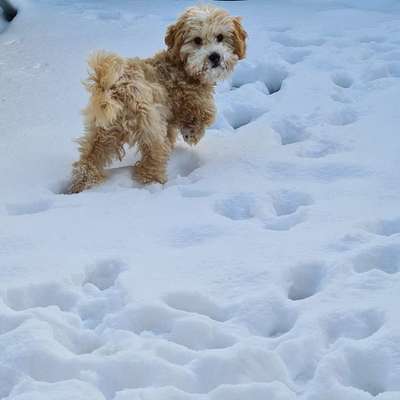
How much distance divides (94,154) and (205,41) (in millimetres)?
855

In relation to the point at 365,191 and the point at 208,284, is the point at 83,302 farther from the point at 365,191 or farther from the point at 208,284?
the point at 365,191

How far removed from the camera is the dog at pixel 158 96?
368 cm

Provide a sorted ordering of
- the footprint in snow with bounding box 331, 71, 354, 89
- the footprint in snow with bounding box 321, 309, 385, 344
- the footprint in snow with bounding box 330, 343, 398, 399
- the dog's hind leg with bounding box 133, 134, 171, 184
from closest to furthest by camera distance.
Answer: the footprint in snow with bounding box 330, 343, 398, 399, the footprint in snow with bounding box 321, 309, 385, 344, the dog's hind leg with bounding box 133, 134, 171, 184, the footprint in snow with bounding box 331, 71, 354, 89

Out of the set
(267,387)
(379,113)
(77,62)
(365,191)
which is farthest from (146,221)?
(77,62)

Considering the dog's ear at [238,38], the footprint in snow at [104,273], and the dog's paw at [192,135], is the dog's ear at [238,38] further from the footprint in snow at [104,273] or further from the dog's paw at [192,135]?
the footprint in snow at [104,273]

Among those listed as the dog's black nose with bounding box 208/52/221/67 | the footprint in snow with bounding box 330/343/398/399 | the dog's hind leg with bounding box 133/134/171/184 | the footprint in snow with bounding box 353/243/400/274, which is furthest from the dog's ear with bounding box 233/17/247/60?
the footprint in snow with bounding box 330/343/398/399

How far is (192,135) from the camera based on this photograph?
4160mm

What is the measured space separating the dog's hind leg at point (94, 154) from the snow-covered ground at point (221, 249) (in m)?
0.08

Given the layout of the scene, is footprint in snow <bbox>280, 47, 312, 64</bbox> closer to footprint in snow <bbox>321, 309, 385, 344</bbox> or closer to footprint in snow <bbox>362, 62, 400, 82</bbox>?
footprint in snow <bbox>362, 62, 400, 82</bbox>

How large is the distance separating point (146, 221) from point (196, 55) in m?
1.05

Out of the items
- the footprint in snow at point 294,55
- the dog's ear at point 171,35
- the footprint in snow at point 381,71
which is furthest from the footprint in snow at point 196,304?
the footprint in snow at point 294,55

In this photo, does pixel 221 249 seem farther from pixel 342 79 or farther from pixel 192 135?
pixel 342 79

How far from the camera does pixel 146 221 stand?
3.45m

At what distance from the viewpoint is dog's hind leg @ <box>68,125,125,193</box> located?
12.3 feet
